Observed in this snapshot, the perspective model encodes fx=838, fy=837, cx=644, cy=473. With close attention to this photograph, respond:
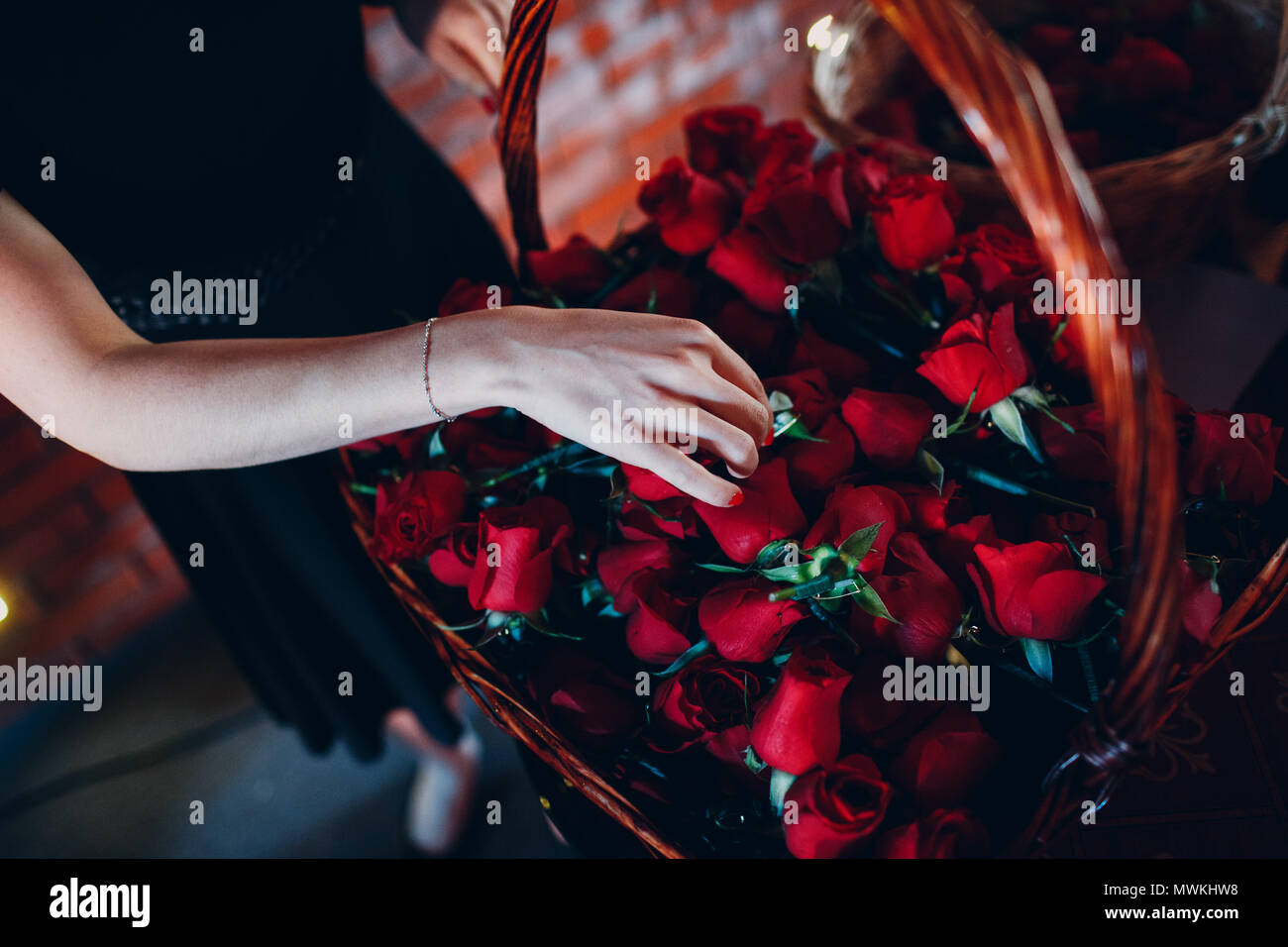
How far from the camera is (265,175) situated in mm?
776

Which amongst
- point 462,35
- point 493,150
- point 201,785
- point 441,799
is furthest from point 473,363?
point 493,150

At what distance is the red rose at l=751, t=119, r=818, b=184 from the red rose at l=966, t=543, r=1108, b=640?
1.17ft

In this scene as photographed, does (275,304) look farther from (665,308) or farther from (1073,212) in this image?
(1073,212)

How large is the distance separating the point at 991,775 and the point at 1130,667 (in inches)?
5.5

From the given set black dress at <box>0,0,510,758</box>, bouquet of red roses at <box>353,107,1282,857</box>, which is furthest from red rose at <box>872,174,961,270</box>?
black dress at <box>0,0,510,758</box>

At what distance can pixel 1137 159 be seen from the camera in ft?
2.44

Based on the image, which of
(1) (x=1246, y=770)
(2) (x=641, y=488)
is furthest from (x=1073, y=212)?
(1) (x=1246, y=770)

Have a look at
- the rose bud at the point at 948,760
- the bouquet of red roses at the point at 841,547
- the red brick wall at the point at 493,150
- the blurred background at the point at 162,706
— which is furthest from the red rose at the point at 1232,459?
the red brick wall at the point at 493,150

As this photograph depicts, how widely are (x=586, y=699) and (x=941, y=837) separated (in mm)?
211

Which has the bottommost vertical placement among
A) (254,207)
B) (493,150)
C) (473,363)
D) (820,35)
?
(473,363)

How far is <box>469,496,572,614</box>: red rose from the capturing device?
1.65 ft

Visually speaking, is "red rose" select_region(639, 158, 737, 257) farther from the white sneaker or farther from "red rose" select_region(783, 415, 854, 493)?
the white sneaker

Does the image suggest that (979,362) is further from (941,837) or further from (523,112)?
(523,112)

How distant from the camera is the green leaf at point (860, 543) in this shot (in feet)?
1.49
